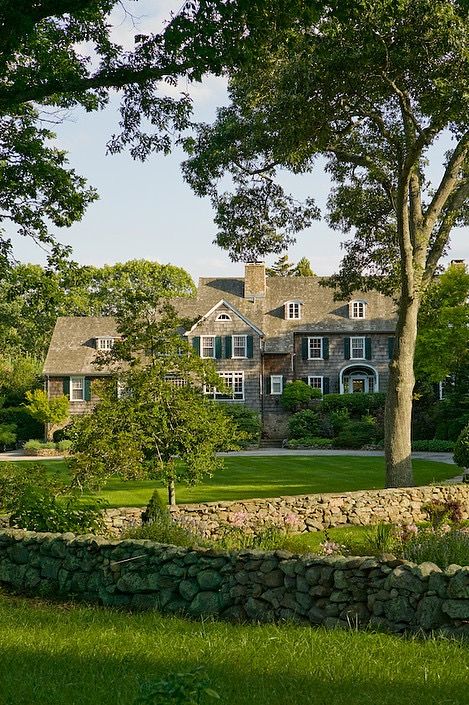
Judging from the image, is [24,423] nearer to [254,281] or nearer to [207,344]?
[207,344]

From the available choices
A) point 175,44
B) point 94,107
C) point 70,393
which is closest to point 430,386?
point 70,393

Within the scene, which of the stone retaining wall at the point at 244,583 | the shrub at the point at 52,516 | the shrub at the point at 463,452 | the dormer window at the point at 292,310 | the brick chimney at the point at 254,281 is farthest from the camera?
the brick chimney at the point at 254,281

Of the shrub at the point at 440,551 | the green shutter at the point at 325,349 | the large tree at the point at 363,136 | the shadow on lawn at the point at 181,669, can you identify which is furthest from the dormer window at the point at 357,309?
the shadow on lawn at the point at 181,669

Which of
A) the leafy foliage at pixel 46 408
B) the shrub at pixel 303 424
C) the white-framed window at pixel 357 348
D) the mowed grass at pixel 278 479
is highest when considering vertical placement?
the white-framed window at pixel 357 348

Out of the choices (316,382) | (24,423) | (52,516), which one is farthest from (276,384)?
(52,516)

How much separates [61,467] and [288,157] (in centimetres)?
1606

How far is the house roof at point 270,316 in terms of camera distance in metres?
45.4

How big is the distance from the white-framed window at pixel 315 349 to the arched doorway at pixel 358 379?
1657 mm

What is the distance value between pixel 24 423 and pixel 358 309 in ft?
63.6

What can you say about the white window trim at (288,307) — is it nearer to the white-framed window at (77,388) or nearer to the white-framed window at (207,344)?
the white-framed window at (207,344)

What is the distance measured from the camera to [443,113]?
1597cm

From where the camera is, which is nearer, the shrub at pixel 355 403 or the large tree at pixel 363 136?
the large tree at pixel 363 136

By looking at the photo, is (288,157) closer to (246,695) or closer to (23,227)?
(23,227)

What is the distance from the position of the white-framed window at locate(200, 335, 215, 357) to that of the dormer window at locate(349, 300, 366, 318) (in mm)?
7905
